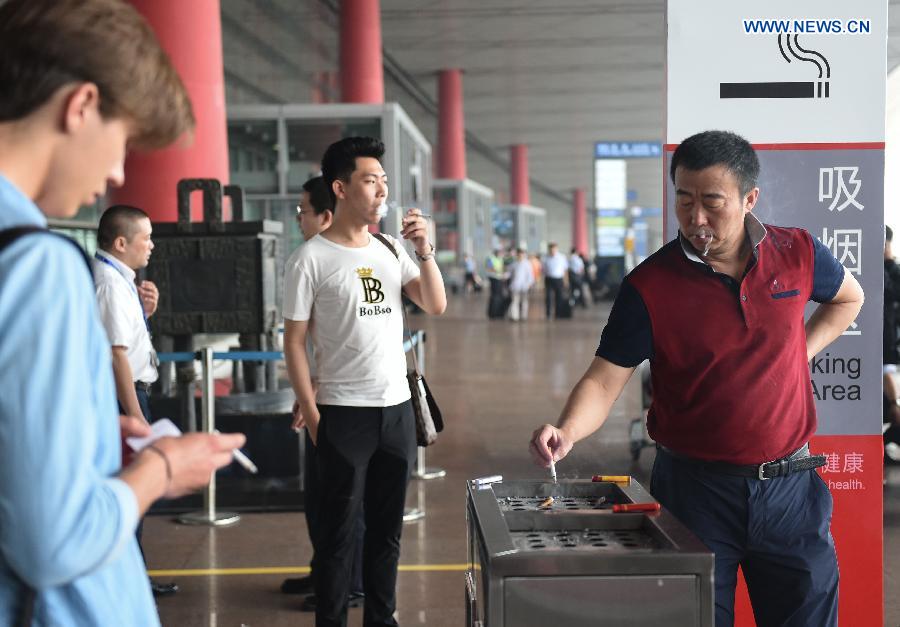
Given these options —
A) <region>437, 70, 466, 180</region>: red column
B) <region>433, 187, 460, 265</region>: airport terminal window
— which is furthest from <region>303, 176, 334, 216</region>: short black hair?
<region>437, 70, 466, 180</region>: red column

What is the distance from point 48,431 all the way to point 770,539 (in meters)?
1.88

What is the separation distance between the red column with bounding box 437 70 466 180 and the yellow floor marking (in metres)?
29.9

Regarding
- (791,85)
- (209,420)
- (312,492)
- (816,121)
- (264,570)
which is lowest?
(264,570)

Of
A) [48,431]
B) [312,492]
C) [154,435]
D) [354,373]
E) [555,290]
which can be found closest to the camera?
[48,431]

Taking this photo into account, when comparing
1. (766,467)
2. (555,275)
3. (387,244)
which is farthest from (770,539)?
(555,275)

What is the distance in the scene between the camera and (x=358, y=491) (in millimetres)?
3703

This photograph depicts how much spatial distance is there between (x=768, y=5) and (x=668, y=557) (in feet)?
7.61

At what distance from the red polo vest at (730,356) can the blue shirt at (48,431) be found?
1637mm

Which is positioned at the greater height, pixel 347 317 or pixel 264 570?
pixel 347 317

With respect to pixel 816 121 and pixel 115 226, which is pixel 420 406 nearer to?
pixel 115 226

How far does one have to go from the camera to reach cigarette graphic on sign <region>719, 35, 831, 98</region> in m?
3.48

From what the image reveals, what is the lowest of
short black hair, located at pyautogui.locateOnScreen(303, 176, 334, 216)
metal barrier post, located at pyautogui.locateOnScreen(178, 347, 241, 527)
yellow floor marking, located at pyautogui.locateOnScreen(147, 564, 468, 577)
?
yellow floor marking, located at pyautogui.locateOnScreen(147, 564, 468, 577)

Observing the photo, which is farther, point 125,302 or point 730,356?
point 125,302

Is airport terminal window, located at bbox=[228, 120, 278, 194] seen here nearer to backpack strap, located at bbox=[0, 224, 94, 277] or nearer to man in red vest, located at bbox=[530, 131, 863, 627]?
man in red vest, located at bbox=[530, 131, 863, 627]
